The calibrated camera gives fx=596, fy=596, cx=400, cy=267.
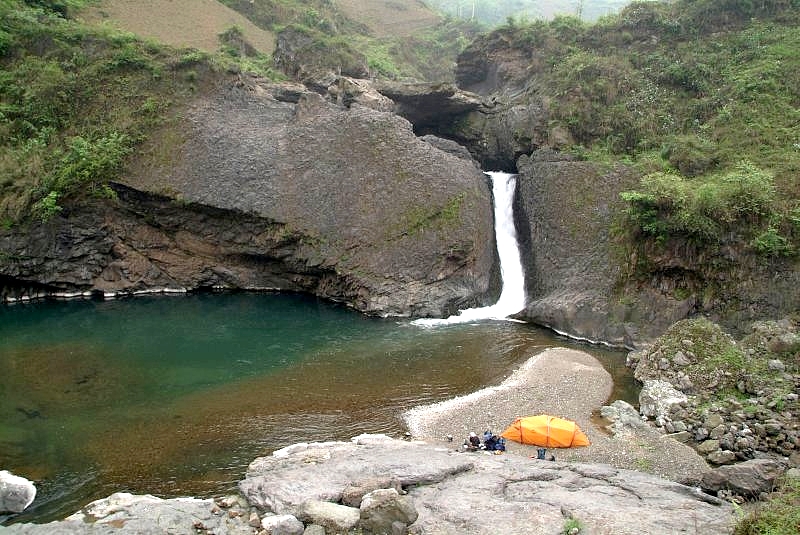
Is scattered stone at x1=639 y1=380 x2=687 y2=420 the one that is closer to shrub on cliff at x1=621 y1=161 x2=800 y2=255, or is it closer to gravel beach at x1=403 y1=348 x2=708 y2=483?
gravel beach at x1=403 y1=348 x2=708 y2=483

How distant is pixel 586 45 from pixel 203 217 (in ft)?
96.6

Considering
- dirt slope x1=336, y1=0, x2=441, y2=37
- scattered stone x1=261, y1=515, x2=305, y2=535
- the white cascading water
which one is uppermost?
dirt slope x1=336, y1=0, x2=441, y2=37

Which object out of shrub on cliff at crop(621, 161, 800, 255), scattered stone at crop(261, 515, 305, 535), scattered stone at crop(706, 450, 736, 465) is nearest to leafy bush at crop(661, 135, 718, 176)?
shrub on cliff at crop(621, 161, 800, 255)

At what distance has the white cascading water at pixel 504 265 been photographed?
1188 inches

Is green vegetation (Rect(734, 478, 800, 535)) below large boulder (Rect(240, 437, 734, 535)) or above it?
above

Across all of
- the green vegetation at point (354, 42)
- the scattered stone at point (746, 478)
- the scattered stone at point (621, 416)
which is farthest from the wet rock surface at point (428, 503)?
the green vegetation at point (354, 42)

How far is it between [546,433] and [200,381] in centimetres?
1210

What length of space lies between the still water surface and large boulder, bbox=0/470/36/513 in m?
0.22

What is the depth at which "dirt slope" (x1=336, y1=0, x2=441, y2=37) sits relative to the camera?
79312mm


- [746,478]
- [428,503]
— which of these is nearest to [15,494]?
[428,503]

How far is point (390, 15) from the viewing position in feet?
276

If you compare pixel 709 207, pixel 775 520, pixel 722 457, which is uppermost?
pixel 709 207

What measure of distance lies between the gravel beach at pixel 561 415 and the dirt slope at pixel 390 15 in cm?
6551

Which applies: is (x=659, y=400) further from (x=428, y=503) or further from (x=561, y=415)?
(x=428, y=503)
